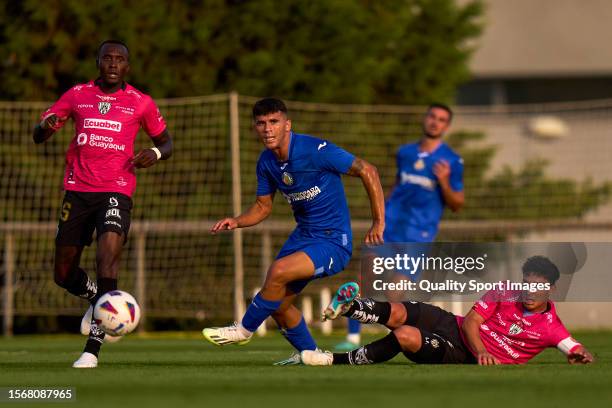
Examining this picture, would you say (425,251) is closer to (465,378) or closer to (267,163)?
(267,163)

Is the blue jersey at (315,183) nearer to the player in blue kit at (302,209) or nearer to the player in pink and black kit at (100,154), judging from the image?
the player in blue kit at (302,209)

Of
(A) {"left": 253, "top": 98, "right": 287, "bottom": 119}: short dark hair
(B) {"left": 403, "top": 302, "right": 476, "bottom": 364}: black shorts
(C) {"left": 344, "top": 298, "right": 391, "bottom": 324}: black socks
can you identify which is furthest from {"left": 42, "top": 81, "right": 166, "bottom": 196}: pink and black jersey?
(B) {"left": 403, "top": 302, "right": 476, "bottom": 364}: black shorts

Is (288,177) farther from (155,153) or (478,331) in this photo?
(478,331)

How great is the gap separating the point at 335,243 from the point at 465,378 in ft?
5.61

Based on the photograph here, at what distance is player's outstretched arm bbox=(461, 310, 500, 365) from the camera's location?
8406 mm

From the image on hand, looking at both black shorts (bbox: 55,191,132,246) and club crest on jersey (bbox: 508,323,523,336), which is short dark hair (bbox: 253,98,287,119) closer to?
black shorts (bbox: 55,191,132,246)

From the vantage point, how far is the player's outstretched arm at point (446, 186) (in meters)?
11.9

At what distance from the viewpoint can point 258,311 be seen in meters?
8.55

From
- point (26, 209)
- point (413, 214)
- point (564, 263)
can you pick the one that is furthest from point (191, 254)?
point (564, 263)

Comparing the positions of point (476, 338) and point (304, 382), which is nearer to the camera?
point (304, 382)

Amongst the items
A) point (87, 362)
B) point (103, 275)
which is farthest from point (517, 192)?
point (87, 362)

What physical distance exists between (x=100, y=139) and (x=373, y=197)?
6.26 feet

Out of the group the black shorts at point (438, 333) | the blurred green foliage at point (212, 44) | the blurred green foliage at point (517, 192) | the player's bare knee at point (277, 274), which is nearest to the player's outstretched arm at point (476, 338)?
the black shorts at point (438, 333)

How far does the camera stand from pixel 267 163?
8.95 metres
